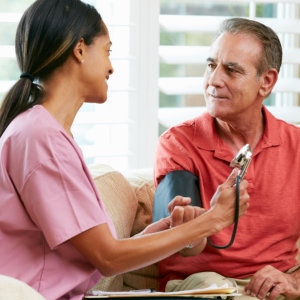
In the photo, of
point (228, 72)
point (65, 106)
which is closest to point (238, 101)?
point (228, 72)

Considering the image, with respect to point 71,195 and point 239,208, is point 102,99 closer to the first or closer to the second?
point 71,195

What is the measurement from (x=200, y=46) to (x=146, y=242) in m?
1.59

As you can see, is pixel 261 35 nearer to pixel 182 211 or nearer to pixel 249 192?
pixel 249 192

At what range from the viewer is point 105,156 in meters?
2.84

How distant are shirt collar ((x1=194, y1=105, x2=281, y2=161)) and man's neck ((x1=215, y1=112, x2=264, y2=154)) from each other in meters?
0.03

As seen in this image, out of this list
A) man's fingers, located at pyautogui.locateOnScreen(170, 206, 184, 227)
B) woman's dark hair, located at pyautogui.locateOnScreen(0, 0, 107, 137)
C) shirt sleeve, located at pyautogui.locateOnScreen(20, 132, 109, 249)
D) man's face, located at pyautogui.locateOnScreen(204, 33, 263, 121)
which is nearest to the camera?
shirt sleeve, located at pyautogui.locateOnScreen(20, 132, 109, 249)

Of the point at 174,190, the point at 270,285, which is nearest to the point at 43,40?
the point at 174,190

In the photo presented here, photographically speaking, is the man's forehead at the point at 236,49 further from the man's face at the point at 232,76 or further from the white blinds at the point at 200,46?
the white blinds at the point at 200,46

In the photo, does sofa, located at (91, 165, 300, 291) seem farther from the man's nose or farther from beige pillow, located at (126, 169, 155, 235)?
the man's nose

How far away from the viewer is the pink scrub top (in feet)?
4.96

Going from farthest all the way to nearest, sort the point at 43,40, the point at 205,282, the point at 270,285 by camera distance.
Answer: the point at 270,285 → the point at 205,282 → the point at 43,40

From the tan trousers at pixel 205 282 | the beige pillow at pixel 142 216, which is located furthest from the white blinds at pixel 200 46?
the tan trousers at pixel 205 282

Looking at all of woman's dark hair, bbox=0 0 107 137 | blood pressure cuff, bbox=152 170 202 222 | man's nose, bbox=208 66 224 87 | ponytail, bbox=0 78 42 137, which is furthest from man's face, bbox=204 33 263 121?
ponytail, bbox=0 78 42 137

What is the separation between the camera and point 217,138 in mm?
2154
